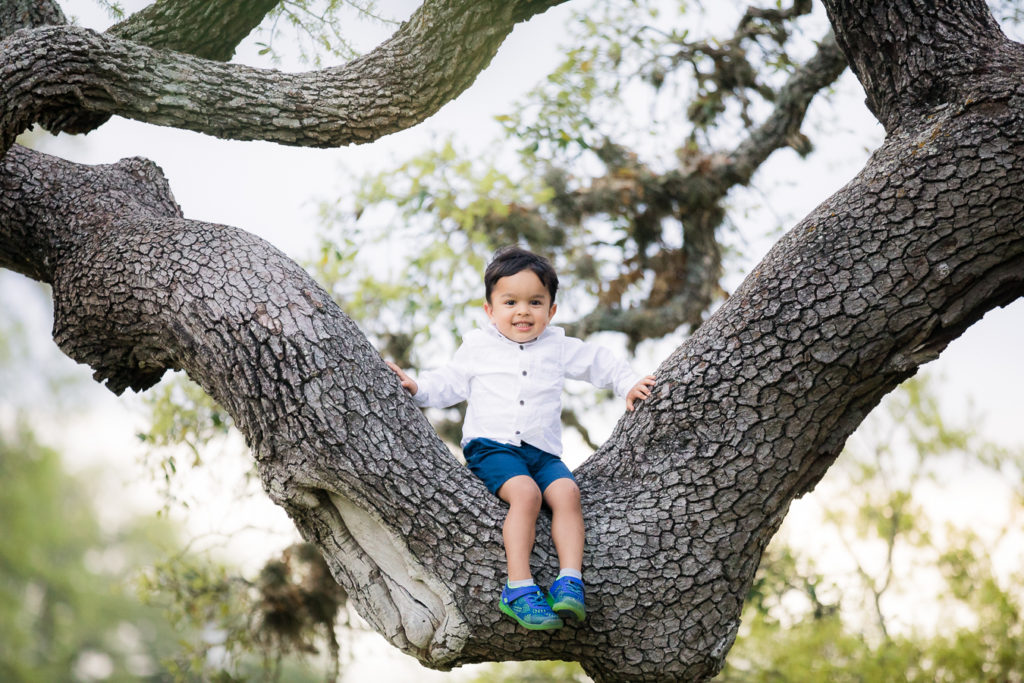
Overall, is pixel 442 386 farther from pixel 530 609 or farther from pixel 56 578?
pixel 56 578

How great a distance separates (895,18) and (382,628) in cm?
264

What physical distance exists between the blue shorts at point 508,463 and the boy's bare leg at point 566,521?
0.06 m

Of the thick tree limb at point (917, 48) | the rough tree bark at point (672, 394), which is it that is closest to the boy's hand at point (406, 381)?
the rough tree bark at point (672, 394)

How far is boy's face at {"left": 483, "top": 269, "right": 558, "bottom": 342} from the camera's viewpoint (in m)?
2.92

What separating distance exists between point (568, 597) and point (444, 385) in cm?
93

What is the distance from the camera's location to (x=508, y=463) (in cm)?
273

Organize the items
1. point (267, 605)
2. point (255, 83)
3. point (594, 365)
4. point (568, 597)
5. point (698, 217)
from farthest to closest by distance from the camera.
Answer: point (698, 217)
point (267, 605)
point (255, 83)
point (594, 365)
point (568, 597)

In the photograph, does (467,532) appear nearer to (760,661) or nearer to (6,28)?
(6,28)

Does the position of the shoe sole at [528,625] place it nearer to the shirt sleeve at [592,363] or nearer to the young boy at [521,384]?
the young boy at [521,384]

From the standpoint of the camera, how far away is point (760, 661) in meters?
6.69

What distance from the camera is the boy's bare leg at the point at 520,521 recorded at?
95.6 inches

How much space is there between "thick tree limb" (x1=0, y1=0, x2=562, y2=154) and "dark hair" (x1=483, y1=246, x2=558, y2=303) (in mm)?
879

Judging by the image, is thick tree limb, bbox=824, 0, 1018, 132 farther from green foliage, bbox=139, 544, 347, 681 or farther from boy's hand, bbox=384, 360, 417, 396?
green foliage, bbox=139, 544, 347, 681

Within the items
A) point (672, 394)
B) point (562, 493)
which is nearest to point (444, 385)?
point (562, 493)
